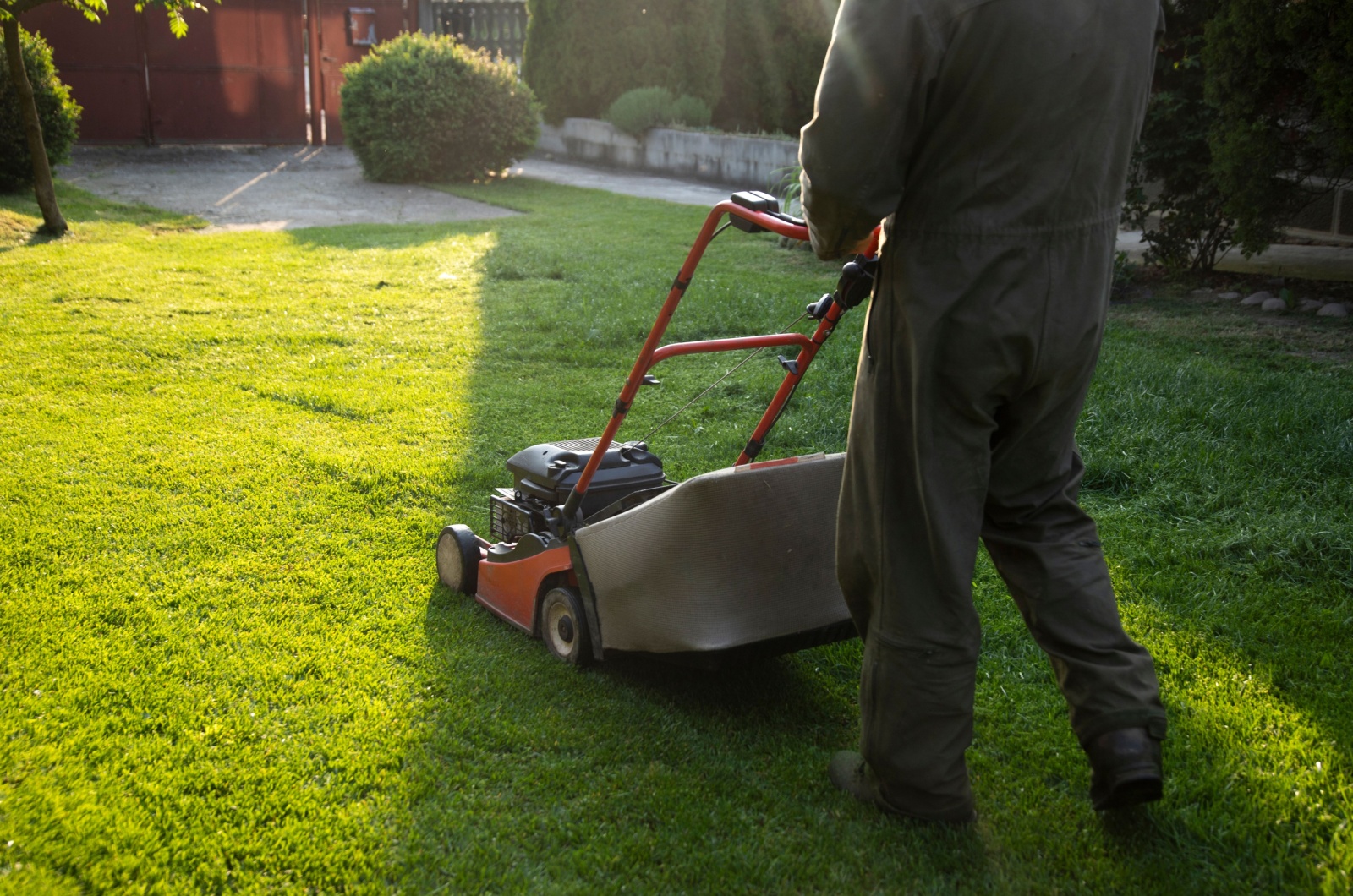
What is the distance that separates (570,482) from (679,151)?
13035mm

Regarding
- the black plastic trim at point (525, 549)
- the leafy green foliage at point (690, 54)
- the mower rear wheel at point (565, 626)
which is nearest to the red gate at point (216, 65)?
the leafy green foliage at point (690, 54)

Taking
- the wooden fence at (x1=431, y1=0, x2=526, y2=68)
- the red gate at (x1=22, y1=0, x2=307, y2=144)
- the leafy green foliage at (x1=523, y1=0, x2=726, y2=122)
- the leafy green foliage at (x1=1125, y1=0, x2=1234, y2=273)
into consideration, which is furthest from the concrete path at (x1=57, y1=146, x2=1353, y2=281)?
the wooden fence at (x1=431, y1=0, x2=526, y2=68)

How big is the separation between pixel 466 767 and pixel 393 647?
0.66 meters

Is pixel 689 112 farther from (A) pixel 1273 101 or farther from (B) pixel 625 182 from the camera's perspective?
(A) pixel 1273 101

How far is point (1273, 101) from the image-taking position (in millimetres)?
6191

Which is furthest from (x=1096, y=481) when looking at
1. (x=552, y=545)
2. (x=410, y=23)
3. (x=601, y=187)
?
(x=410, y=23)

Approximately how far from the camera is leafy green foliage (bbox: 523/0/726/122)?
16.6m

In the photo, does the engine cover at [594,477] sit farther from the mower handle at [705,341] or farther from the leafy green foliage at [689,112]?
the leafy green foliage at [689,112]

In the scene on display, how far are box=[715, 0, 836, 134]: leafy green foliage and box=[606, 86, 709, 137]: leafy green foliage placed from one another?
73 cm

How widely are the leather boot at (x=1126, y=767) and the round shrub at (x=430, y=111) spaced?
1259cm

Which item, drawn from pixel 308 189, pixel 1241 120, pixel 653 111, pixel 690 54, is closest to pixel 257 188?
pixel 308 189

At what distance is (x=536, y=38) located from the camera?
17969mm

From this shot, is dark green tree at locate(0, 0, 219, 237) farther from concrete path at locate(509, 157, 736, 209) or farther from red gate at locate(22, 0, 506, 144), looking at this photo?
red gate at locate(22, 0, 506, 144)

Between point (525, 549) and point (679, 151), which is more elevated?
point (679, 151)
